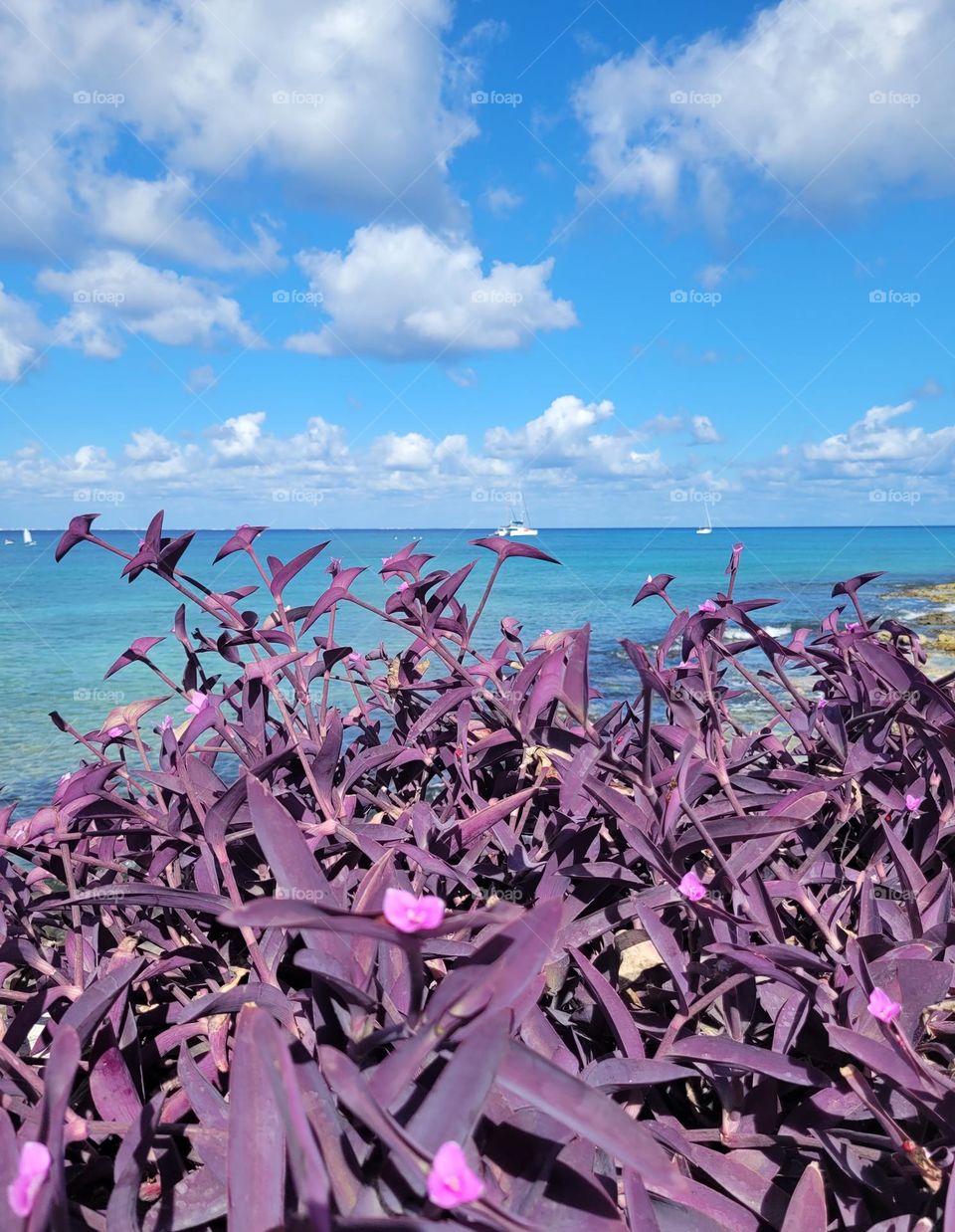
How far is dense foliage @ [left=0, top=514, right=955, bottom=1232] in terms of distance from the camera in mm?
415

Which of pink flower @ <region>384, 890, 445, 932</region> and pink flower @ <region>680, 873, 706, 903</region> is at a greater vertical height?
pink flower @ <region>384, 890, 445, 932</region>

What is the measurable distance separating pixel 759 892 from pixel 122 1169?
0.53 m

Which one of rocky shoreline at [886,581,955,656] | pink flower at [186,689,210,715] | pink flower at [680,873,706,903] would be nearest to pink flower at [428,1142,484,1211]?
pink flower at [680,873,706,903]

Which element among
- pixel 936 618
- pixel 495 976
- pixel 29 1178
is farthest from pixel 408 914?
pixel 936 618

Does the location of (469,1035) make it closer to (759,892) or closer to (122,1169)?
(122,1169)

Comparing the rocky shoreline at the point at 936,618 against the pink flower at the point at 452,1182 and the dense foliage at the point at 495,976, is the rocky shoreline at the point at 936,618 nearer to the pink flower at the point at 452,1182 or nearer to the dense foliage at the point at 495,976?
the dense foliage at the point at 495,976

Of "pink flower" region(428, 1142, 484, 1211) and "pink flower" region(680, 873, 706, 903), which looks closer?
"pink flower" region(428, 1142, 484, 1211)

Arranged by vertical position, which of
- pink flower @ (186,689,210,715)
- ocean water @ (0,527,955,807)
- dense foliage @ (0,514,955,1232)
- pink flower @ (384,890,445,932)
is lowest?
ocean water @ (0,527,955,807)

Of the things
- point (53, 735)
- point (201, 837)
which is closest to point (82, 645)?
point (53, 735)

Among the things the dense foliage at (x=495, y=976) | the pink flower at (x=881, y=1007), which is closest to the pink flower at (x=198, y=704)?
the dense foliage at (x=495, y=976)

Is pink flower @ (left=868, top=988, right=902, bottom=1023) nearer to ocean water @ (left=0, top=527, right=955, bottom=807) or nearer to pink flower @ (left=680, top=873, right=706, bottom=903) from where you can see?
pink flower @ (left=680, top=873, right=706, bottom=903)

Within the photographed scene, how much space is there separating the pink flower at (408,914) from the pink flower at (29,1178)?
0.19 m

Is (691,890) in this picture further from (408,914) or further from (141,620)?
(141,620)

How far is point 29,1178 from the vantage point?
0.38 meters
